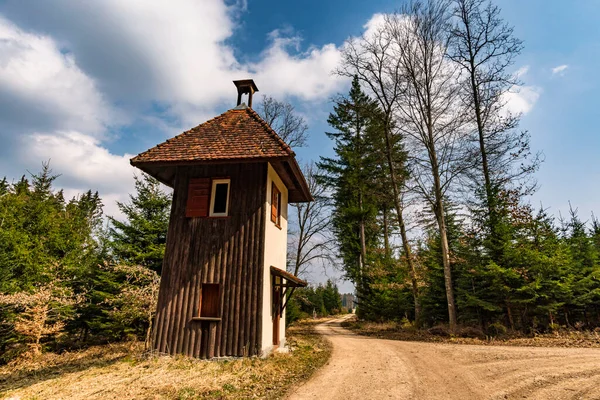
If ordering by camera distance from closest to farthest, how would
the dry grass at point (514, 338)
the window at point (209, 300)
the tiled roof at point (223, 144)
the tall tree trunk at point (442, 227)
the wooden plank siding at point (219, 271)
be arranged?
the wooden plank siding at point (219, 271) < the window at point (209, 300) < the tiled roof at point (223, 144) < the dry grass at point (514, 338) < the tall tree trunk at point (442, 227)

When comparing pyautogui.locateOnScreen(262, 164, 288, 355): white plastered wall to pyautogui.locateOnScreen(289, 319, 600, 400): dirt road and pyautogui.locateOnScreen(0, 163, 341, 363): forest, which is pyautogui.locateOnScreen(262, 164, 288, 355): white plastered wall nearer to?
pyautogui.locateOnScreen(289, 319, 600, 400): dirt road

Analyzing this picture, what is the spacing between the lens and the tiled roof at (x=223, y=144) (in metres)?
9.19

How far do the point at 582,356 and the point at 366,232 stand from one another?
18559 mm

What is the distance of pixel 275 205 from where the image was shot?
11211mm

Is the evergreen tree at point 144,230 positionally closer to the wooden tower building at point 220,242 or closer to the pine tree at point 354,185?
the wooden tower building at point 220,242

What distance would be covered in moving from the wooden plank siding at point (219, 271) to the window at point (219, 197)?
0.24 m

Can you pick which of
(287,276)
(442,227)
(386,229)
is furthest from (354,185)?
(287,276)

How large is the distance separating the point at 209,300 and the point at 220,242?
1779 mm

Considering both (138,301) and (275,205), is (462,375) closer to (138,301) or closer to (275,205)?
(275,205)

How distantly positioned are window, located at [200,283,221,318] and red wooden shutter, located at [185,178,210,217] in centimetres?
225

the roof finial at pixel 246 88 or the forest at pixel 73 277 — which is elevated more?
the roof finial at pixel 246 88

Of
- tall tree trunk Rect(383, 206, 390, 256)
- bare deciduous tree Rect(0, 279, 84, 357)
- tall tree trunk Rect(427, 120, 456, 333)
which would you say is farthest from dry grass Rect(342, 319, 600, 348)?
bare deciduous tree Rect(0, 279, 84, 357)

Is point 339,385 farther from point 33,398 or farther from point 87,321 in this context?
point 87,321

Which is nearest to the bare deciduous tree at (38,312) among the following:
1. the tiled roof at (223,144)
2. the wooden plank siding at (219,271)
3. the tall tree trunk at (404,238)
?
the wooden plank siding at (219,271)
